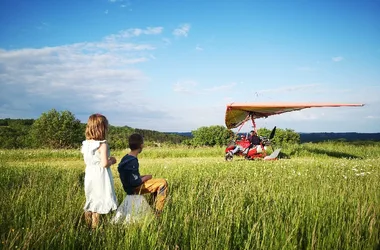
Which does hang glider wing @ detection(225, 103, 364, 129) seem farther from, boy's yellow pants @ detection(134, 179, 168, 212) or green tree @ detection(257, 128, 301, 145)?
green tree @ detection(257, 128, 301, 145)

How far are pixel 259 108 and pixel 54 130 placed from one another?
183ft

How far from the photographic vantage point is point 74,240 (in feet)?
10.2

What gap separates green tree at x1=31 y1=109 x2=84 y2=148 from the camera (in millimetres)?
59219

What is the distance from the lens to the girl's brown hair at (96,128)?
4.22 m

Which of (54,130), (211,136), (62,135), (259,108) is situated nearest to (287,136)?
(211,136)

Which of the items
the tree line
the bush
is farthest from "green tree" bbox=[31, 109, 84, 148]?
the bush

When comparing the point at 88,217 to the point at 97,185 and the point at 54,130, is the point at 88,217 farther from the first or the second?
the point at 54,130

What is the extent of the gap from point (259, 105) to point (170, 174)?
29.0ft

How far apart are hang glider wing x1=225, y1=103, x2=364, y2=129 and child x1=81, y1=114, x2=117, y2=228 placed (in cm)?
1198

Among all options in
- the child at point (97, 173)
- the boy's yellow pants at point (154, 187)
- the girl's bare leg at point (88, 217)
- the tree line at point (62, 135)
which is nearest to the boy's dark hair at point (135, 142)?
the child at point (97, 173)

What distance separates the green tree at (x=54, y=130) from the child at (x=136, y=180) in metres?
58.1

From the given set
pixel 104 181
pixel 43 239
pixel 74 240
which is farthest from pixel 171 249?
pixel 104 181

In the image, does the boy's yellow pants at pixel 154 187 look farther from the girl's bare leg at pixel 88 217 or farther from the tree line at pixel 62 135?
the tree line at pixel 62 135

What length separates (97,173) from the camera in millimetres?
4203
